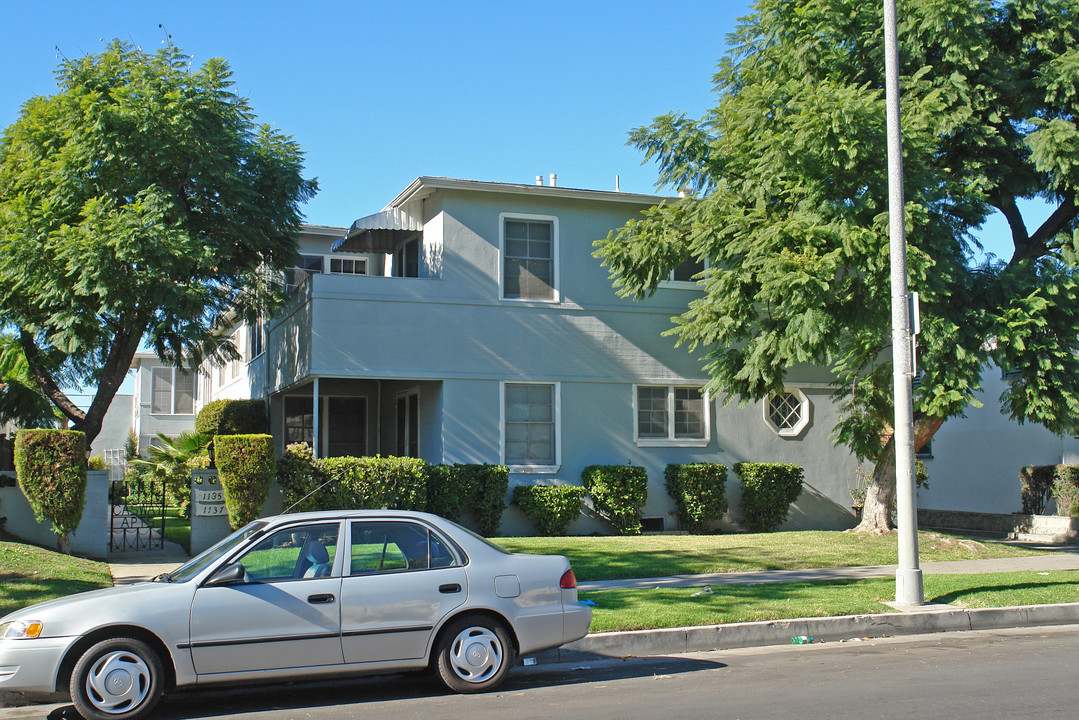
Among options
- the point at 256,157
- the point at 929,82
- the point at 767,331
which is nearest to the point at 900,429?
the point at 767,331

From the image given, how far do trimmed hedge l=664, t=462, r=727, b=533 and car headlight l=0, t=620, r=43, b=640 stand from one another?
1401 centimetres

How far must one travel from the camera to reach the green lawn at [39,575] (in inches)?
415

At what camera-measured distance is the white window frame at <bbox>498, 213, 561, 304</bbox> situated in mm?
18766

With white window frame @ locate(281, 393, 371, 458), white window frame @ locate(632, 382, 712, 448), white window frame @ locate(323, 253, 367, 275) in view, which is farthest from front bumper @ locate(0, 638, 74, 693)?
white window frame @ locate(323, 253, 367, 275)

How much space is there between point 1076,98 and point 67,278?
16801 mm

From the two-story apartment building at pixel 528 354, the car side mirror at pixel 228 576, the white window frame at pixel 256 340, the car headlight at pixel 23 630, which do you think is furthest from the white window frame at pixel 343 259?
the car headlight at pixel 23 630

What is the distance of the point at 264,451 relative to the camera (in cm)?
1515

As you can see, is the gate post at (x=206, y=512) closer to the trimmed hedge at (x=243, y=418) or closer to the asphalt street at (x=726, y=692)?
the trimmed hedge at (x=243, y=418)

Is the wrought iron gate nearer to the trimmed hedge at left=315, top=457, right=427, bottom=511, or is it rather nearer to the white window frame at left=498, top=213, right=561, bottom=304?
the trimmed hedge at left=315, top=457, right=427, bottom=511

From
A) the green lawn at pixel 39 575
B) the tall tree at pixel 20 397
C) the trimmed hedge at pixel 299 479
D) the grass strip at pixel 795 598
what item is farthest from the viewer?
the tall tree at pixel 20 397

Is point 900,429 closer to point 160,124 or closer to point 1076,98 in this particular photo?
point 1076,98

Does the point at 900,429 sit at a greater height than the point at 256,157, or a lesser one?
lesser

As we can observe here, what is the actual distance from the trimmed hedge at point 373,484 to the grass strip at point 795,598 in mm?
5927

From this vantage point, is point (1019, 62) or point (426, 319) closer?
point (1019, 62)
